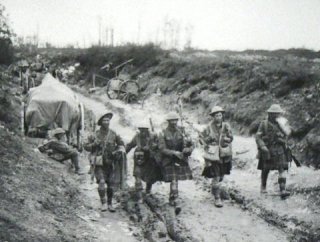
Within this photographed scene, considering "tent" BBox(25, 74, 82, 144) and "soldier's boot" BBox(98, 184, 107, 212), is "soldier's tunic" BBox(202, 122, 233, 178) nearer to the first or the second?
"soldier's boot" BBox(98, 184, 107, 212)

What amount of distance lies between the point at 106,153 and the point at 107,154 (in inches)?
1.0

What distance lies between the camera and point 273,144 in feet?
27.9

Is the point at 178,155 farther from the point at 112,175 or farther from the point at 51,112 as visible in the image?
the point at 51,112

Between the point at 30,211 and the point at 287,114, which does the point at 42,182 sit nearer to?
the point at 30,211

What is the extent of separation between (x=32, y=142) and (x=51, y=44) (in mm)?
77955

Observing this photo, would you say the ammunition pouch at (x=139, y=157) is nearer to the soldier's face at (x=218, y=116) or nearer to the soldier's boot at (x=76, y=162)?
the soldier's face at (x=218, y=116)

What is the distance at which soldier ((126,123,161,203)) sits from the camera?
8.30 metres

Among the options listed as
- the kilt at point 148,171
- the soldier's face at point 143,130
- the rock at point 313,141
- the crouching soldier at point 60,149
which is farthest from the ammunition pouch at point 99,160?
the rock at point 313,141

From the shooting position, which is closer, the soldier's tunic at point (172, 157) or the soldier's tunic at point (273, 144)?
the soldier's tunic at point (172, 157)

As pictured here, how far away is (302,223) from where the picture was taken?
23.4 ft

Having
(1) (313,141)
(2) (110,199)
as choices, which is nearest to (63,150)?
(2) (110,199)

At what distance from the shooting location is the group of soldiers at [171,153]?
802 cm

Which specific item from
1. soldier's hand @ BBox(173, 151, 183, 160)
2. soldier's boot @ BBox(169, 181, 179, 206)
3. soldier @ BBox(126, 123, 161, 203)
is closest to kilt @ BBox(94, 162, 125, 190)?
soldier @ BBox(126, 123, 161, 203)

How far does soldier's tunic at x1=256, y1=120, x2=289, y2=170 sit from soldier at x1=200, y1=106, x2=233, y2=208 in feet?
2.18
